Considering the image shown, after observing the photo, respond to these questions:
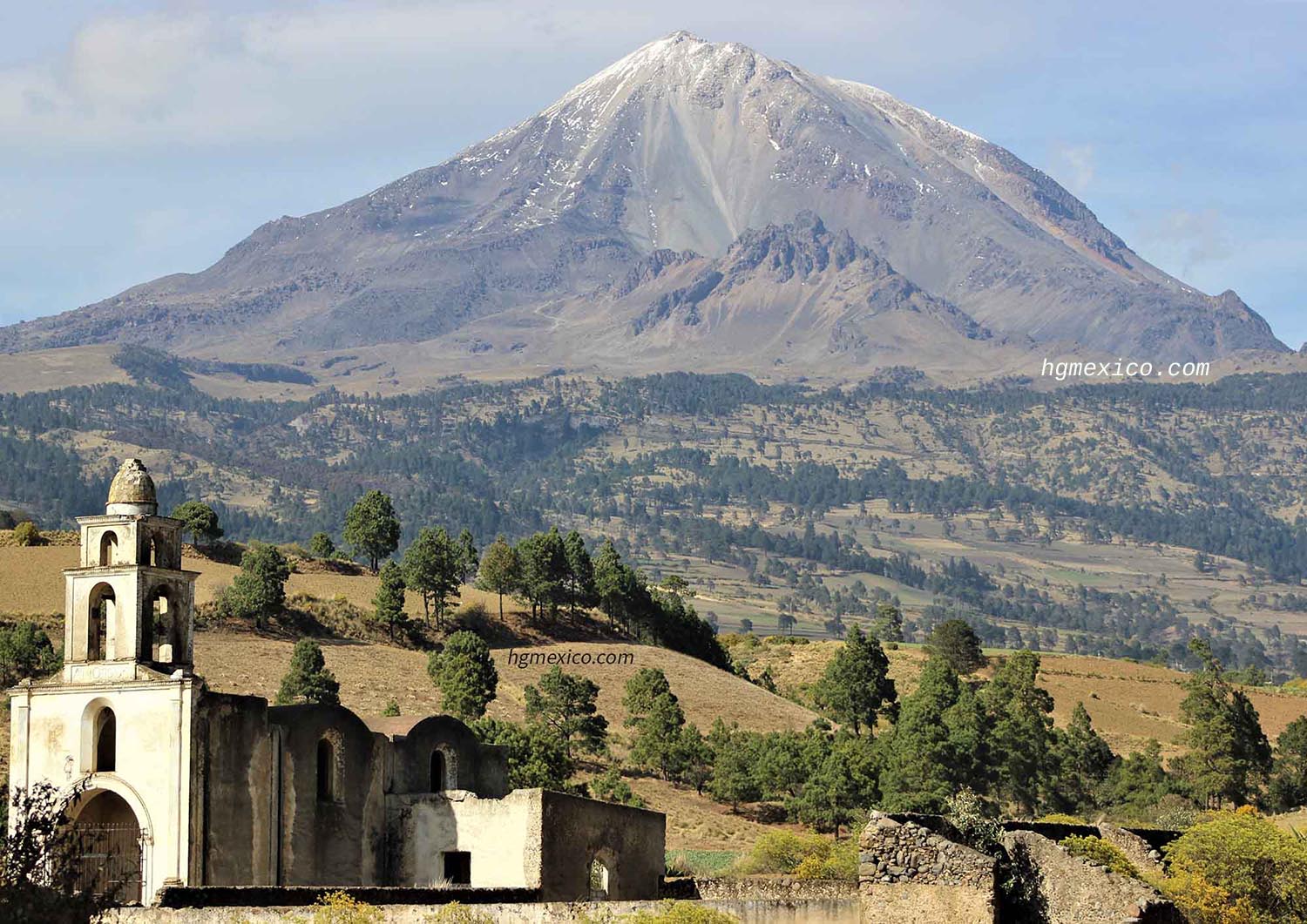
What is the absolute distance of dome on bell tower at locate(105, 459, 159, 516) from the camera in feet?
169

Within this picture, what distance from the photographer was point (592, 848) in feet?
167

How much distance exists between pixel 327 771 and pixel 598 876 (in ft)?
22.2

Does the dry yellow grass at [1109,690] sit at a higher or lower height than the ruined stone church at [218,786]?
higher

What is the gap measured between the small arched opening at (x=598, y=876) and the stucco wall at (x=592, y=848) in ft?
0.28

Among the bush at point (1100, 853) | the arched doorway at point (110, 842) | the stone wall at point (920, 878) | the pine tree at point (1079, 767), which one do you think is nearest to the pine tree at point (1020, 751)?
the pine tree at point (1079, 767)

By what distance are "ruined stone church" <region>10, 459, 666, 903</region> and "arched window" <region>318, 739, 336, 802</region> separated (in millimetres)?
29

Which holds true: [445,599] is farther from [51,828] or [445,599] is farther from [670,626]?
[51,828]

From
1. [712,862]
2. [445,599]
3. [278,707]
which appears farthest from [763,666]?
[278,707]

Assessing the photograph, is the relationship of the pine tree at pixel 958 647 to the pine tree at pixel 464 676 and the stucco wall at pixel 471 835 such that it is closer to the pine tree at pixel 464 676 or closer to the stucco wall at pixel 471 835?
the pine tree at pixel 464 676

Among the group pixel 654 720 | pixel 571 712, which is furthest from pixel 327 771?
pixel 654 720

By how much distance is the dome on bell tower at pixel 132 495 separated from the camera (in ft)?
169

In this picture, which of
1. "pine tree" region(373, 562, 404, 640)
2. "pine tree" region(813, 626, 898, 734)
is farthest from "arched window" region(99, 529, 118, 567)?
"pine tree" region(813, 626, 898, 734)

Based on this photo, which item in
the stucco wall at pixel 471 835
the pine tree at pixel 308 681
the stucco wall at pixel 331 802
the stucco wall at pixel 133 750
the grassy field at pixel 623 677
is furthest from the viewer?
the grassy field at pixel 623 677

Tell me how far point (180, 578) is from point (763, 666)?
115996 mm
